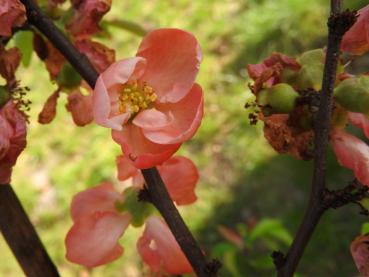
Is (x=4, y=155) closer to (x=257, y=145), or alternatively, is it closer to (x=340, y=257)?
(x=340, y=257)

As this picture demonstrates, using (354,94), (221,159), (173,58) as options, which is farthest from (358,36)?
(221,159)

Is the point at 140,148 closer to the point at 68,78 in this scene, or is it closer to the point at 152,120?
the point at 152,120

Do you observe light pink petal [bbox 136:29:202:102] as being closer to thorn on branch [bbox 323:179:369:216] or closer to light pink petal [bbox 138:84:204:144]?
light pink petal [bbox 138:84:204:144]

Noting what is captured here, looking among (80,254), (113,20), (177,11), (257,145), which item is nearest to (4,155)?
(80,254)

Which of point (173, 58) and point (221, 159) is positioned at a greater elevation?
point (173, 58)

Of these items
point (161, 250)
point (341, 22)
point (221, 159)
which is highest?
point (341, 22)

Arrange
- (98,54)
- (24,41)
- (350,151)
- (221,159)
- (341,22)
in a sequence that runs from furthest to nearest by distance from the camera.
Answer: (221,159) < (24,41) < (98,54) < (350,151) < (341,22)

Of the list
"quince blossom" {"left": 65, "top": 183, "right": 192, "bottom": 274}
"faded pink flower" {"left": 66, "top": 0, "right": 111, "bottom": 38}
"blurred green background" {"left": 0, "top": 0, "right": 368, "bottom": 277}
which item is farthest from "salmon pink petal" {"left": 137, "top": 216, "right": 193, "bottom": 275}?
"blurred green background" {"left": 0, "top": 0, "right": 368, "bottom": 277}
